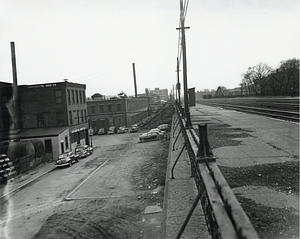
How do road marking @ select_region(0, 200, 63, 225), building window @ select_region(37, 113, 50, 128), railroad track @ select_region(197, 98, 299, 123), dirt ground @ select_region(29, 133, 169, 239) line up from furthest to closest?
1. building window @ select_region(37, 113, 50, 128)
2. railroad track @ select_region(197, 98, 299, 123)
3. road marking @ select_region(0, 200, 63, 225)
4. dirt ground @ select_region(29, 133, 169, 239)

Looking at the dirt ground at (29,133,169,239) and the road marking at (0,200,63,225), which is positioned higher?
the dirt ground at (29,133,169,239)

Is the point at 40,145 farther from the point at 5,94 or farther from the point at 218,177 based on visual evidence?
the point at 218,177

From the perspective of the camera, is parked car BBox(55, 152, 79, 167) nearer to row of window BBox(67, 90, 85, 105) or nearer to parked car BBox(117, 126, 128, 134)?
row of window BBox(67, 90, 85, 105)

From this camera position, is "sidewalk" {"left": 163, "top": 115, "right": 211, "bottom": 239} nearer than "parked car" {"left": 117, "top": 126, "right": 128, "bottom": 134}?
Yes

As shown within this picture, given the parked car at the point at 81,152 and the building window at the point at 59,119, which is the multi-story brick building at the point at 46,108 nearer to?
the building window at the point at 59,119

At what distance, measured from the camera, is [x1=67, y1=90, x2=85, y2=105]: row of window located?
37334 millimetres

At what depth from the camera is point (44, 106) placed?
119ft

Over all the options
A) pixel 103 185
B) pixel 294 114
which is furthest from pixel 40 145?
pixel 294 114

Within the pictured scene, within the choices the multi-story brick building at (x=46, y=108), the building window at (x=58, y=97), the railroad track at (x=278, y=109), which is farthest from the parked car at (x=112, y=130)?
the railroad track at (x=278, y=109)

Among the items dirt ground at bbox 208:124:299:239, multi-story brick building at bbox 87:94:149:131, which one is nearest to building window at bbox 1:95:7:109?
multi-story brick building at bbox 87:94:149:131

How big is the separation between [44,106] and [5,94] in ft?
16.5

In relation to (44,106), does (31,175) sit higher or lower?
lower

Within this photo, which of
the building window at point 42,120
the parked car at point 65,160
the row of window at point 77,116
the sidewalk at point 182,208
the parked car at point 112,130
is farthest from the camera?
the parked car at point 112,130

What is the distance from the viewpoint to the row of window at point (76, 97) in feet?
122
